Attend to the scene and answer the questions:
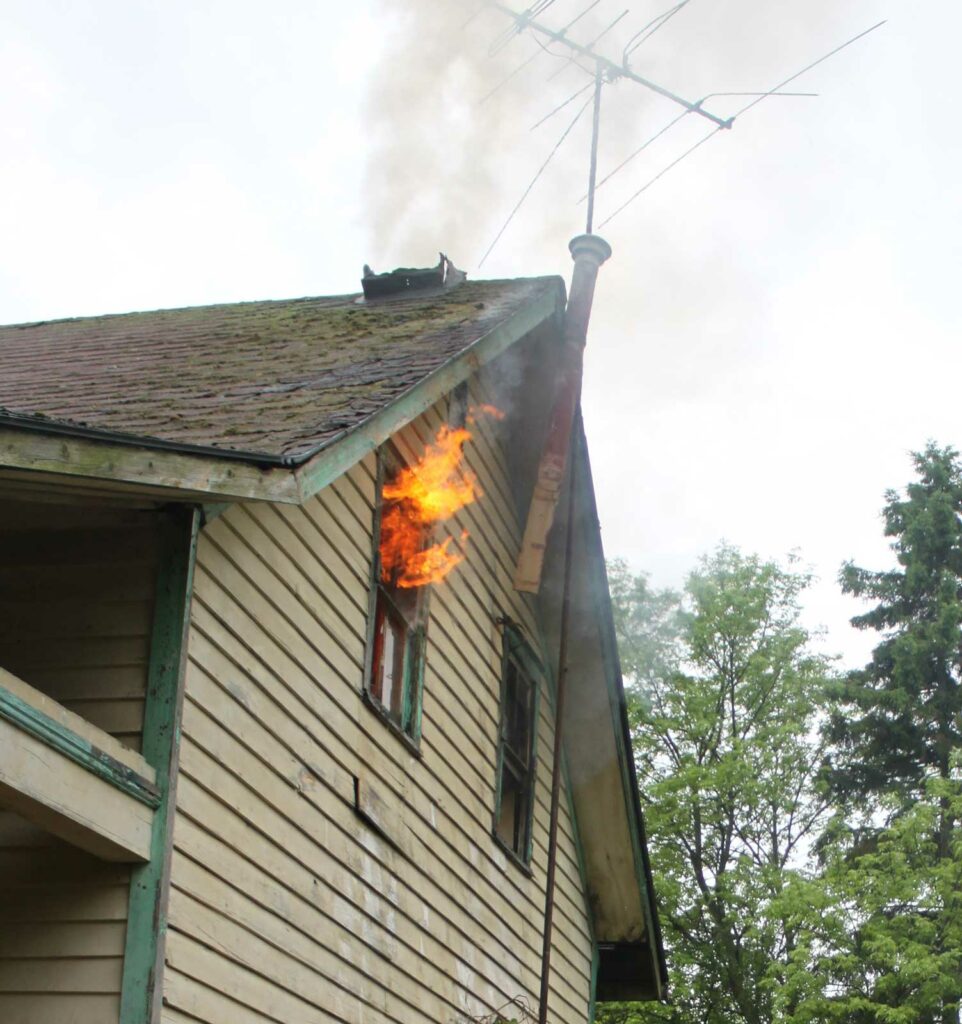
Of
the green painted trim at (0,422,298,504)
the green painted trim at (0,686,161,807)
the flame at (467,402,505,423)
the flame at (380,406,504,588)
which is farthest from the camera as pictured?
the flame at (467,402,505,423)

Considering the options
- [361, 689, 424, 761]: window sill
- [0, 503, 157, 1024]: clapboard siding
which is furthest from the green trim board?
[0, 503, 157, 1024]: clapboard siding

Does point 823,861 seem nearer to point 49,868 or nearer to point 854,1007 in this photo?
point 854,1007

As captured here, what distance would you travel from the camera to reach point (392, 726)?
7.63 m

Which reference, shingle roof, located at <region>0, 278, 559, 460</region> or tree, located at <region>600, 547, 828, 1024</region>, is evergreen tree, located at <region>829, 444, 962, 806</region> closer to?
tree, located at <region>600, 547, 828, 1024</region>

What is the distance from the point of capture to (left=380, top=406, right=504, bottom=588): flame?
324 inches

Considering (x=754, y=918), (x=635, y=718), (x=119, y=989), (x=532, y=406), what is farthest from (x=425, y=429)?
(x=635, y=718)

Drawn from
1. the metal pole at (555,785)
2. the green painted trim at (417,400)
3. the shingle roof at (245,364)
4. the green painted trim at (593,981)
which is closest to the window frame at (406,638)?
the green painted trim at (417,400)

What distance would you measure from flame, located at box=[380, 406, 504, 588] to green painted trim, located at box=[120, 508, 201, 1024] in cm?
245

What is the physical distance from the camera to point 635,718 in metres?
28.6

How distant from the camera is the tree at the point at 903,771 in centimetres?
2255

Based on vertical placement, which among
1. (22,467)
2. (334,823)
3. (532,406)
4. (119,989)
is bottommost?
(119,989)

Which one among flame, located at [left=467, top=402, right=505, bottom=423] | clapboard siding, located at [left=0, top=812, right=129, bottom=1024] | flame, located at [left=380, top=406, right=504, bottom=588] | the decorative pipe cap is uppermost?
the decorative pipe cap

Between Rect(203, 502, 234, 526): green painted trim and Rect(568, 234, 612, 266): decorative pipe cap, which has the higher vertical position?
Rect(568, 234, 612, 266): decorative pipe cap

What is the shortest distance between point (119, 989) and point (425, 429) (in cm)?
449
